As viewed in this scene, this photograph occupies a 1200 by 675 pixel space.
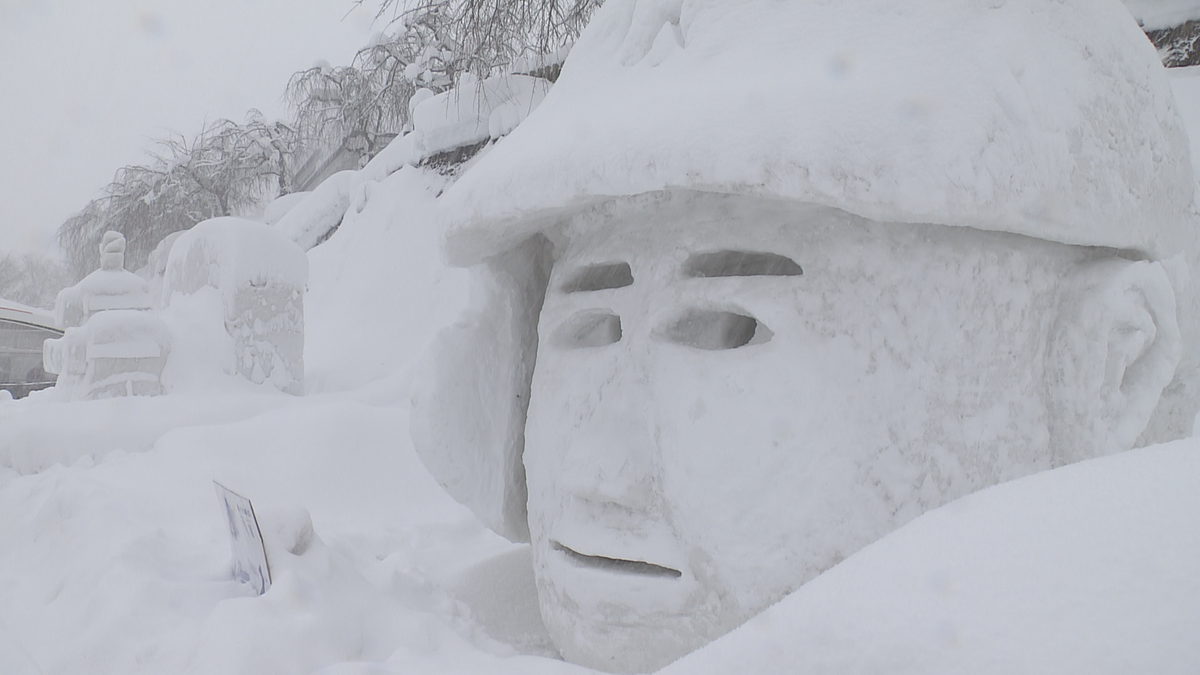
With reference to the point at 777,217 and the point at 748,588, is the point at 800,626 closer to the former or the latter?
the point at 748,588

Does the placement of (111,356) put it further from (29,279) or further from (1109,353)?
(1109,353)

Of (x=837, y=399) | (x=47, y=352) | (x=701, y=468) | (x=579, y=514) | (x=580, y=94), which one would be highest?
(x=580, y=94)

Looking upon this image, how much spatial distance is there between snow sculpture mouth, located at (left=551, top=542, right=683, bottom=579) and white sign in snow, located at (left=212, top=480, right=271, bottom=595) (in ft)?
1.87

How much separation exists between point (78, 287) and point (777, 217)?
20.1ft

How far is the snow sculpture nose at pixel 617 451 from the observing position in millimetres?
1464

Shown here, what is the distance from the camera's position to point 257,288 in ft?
17.2

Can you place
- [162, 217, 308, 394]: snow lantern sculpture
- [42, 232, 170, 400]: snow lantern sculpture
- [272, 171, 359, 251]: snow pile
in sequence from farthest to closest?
[272, 171, 359, 251]: snow pile
[162, 217, 308, 394]: snow lantern sculpture
[42, 232, 170, 400]: snow lantern sculpture

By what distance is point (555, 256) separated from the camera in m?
1.90

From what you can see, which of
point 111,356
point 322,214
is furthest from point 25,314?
point 322,214

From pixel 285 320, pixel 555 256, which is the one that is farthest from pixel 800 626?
pixel 285 320

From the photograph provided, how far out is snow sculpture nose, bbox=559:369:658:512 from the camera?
4.80ft

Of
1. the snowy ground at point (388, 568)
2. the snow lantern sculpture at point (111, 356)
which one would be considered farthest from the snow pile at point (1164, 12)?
the snow lantern sculpture at point (111, 356)

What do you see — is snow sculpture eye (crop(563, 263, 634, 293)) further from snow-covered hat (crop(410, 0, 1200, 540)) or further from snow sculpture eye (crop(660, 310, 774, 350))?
snow sculpture eye (crop(660, 310, 774, 350))

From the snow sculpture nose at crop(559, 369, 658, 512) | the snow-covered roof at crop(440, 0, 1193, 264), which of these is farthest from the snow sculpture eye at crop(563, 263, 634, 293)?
the snow sculpture nose at crop(559, 369, 658, 512)
